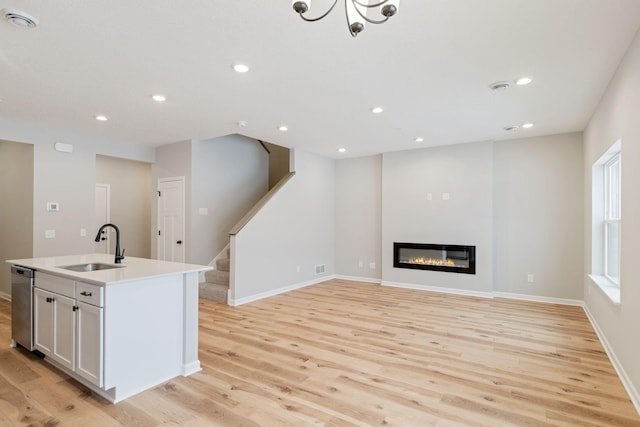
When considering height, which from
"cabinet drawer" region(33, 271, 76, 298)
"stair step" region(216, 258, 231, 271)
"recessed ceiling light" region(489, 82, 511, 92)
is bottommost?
"stair step" region(216, 258, 231, 271)

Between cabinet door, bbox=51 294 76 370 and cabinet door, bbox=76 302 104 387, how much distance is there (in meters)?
0.11

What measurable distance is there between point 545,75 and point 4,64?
471cm

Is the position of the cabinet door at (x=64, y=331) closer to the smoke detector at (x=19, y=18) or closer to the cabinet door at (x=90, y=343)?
the cabinet door at (x=90, y=343)

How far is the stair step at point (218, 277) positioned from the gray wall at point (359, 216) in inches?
105

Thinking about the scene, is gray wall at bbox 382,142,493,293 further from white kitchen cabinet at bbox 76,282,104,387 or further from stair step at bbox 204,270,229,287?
white kitchen cabinet at bbox 76,282,104,387

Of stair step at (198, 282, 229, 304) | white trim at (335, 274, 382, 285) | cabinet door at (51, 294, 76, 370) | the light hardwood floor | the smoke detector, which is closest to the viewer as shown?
the smoke detector

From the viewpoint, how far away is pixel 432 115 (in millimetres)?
4332

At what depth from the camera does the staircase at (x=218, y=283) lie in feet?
17.8

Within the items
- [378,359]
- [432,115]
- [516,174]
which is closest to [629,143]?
[432,115]

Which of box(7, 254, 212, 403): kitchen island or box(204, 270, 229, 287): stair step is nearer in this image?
box(7, 254, 212, 403): kitchen island

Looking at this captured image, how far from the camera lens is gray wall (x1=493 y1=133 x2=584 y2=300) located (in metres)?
5.27

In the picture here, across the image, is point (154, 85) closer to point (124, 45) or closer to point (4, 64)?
point (124, 45)

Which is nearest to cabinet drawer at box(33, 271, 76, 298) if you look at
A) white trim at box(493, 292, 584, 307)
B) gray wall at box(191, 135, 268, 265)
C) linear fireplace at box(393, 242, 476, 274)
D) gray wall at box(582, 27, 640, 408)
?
gray wall at box(191, 135, 268, 265)

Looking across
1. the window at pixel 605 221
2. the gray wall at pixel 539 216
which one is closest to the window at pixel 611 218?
the window at pixel 605 221
